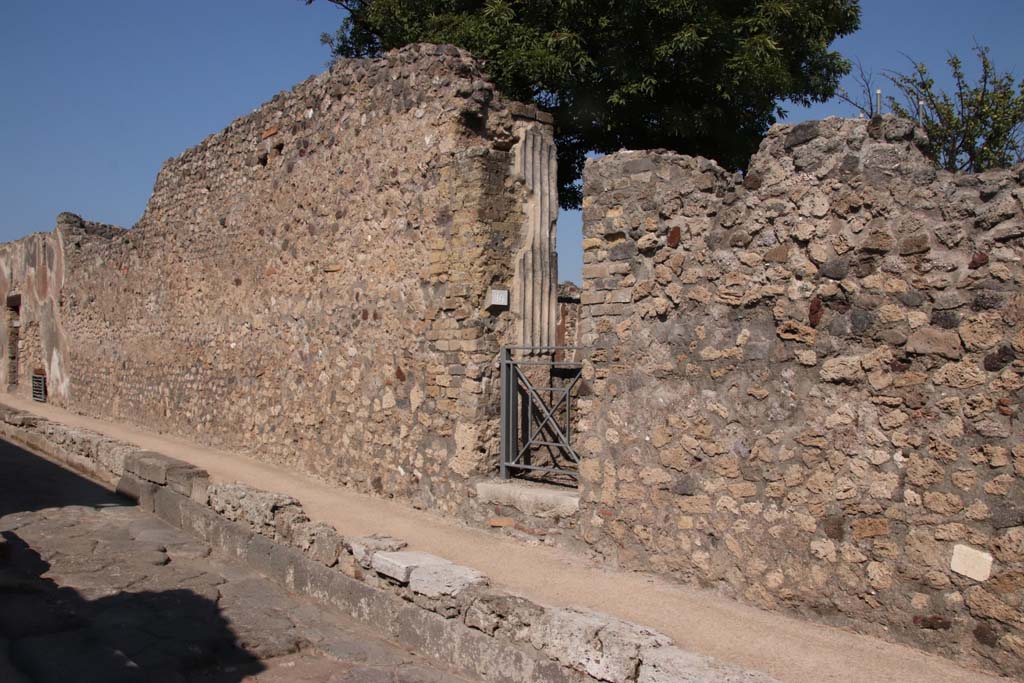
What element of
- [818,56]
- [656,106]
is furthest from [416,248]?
[818,56]

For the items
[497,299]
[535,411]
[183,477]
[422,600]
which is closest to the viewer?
[422,600]

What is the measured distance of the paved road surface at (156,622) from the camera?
13.8 ft

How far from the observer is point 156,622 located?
489 centimetres

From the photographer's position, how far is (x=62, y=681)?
12.7ft

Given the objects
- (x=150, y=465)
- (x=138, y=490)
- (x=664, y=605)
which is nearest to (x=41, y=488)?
(x=138, y=490)

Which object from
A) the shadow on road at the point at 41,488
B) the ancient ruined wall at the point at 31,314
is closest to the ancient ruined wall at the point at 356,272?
the shadow on road at the point at 41,488

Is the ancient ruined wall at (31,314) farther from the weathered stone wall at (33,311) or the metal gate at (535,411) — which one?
the metal gate at (535,411)

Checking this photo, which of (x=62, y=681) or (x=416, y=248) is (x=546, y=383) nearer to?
(x=416, y=248)

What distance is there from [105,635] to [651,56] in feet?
33.5

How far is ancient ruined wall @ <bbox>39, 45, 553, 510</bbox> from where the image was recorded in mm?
6789

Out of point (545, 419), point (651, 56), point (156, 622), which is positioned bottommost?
point (156, 622)

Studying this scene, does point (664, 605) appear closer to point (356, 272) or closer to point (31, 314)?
point (356, 272)

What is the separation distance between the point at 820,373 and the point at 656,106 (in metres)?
9.36

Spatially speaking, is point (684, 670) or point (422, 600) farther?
point (422, 600)
